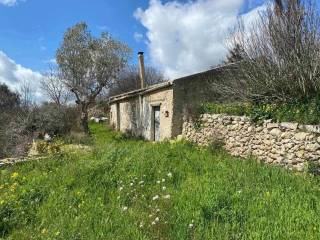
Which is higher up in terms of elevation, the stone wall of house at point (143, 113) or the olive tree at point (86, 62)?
the olive tree at point (86, 62)

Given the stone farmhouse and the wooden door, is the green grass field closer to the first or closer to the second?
the stone farmhouse

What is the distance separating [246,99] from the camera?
1162cm

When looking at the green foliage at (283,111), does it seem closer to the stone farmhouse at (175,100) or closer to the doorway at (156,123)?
the stone farmhouse at (175,100)

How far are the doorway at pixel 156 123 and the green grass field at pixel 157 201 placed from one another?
8026 millimetres

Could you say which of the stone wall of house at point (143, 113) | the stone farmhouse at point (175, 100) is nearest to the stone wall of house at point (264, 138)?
the stone farmhouse at point (175, 100)

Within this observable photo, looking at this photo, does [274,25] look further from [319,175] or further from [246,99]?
[319,175]

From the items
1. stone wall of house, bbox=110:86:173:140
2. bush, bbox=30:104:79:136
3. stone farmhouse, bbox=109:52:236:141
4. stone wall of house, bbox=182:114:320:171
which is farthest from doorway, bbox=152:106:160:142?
bush, bbox=30:104:79:136

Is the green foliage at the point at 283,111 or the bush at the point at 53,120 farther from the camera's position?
the bush at the point at 53,120

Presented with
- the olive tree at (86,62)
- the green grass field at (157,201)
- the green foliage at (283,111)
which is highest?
the olive tree at (86,62)

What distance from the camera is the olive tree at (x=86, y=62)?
68.5 ft

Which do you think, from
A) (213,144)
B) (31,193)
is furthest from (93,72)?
(31,193)

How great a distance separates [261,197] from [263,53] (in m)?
6.25

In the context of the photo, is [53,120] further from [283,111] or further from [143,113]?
[283,111]

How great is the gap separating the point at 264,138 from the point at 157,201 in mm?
4703
